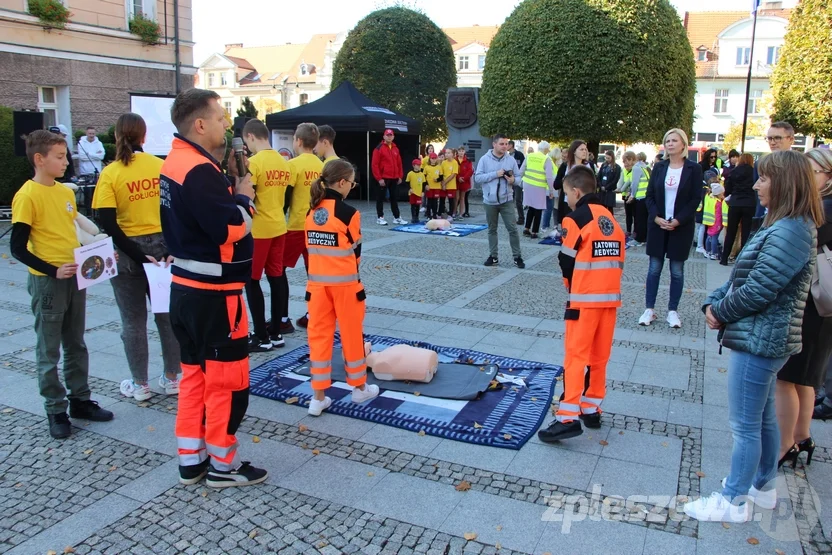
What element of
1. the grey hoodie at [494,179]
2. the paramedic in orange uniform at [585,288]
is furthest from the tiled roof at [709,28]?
the paramedic in orange uniform at [585,288]

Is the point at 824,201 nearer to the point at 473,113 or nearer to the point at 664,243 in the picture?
the point at 664,243

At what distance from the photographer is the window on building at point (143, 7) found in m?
20.0

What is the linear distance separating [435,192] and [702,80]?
40675 mm

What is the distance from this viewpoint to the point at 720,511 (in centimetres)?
318

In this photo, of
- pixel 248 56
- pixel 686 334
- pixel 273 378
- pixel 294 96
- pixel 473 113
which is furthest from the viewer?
pixel 248 56

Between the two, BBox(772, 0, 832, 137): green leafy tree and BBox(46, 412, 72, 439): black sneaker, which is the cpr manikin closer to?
BBox(46, 412, 72, 439): black sneaker

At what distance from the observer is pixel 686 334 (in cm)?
643

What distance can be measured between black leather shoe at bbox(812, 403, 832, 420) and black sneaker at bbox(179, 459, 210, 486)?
397cm

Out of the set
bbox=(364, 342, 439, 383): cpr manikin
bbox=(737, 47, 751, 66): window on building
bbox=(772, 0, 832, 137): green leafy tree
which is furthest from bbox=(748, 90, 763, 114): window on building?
bbox=(364, 342, 439, 383): cpr manikin

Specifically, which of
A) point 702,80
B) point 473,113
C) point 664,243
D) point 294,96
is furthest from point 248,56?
point 664,243

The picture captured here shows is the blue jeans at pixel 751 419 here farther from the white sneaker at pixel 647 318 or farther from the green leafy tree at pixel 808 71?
the green leafy tree at pixel 808 71

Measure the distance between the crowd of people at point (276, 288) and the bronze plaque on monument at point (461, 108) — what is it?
14434 millimetres

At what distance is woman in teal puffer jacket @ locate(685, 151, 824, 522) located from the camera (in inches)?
113

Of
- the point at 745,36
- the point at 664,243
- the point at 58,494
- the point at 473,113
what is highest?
the point at 745,36
